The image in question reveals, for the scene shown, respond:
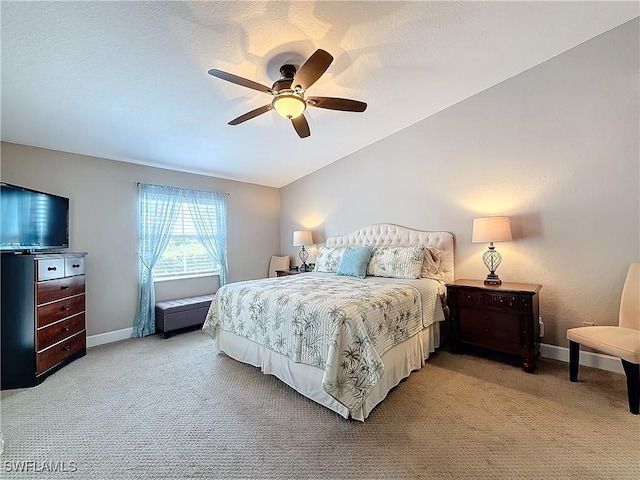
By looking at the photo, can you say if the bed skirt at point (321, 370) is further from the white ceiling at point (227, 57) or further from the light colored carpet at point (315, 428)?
the white ceiling at point (227, 57)

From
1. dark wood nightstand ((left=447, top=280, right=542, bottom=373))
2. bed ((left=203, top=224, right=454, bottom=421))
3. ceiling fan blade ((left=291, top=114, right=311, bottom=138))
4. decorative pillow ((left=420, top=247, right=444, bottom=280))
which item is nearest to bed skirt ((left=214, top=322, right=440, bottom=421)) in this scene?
bed ((left=203, top=224, right=454, bottom=421))

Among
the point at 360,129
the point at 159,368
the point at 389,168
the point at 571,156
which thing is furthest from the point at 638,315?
the point at 159,368

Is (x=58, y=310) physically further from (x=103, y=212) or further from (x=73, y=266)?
(x=103, y=212)

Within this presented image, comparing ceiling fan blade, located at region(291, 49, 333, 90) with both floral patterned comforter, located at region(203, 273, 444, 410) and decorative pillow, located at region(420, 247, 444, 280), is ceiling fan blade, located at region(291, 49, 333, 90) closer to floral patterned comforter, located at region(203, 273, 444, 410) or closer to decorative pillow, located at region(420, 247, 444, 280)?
floral patterned comforter, located at region(203, 273, 444, 410)

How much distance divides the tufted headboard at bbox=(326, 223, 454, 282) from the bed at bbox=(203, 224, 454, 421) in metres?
0.01

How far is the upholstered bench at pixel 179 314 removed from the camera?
12.2ft

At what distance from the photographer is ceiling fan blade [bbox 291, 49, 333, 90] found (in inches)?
70.3

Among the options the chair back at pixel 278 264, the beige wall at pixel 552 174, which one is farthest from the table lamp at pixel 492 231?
the chair back at pixel 278 264

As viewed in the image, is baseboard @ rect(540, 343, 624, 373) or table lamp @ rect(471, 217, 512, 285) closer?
baseboard @ rect(540, 343, 624, 373)

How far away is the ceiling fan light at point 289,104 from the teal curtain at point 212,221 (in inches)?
109

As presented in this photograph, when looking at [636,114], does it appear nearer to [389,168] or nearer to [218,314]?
[389,168]

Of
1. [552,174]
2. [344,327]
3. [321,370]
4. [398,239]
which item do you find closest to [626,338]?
[552,174]

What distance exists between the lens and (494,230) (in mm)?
2889

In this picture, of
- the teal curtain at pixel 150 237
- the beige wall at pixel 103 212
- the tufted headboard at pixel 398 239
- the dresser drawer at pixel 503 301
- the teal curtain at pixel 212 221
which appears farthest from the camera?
the teal curtain at pixel 212 221
